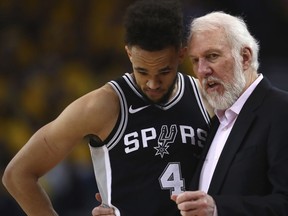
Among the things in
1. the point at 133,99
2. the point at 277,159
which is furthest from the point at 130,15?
the point at 277,159

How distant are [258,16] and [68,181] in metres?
2.98

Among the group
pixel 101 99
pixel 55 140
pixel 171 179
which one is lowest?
pixel 171 179

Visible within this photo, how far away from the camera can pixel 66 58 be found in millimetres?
9469

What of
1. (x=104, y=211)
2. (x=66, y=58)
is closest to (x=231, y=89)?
(x=104, y=211)

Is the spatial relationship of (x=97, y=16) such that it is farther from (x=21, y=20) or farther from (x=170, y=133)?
(x=170, y=133)

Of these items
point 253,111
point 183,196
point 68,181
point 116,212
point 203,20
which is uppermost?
point 203,20

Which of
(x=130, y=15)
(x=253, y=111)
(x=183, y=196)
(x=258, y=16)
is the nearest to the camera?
(x=183, y=196)

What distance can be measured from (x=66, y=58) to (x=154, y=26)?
5941mm

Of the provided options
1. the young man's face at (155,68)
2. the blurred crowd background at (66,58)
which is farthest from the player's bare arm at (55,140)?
the blurred crowd background at (66,58)

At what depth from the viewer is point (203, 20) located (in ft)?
11.8

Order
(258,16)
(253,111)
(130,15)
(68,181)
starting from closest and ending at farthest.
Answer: (253,111), (130,15), (68,181), (258,16)

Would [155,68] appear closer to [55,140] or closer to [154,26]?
[154,26]

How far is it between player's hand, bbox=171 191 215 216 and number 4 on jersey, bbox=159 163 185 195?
0.57 metres

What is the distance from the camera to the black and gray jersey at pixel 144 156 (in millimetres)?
3758
